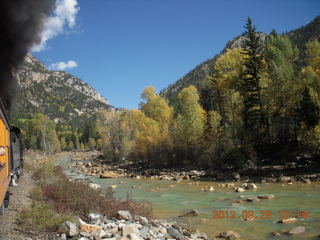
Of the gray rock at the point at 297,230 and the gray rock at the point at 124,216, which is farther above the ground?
the gray rock at the point at 124,216

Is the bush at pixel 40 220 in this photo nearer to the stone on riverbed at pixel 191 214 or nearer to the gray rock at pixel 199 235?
the gray rock at pixel 199 235

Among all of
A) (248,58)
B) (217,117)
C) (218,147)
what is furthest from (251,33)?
(218,147)

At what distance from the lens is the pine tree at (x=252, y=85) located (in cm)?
3181

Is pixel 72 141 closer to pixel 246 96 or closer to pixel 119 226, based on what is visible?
pixel 246 96

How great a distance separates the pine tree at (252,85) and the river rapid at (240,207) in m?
10.6

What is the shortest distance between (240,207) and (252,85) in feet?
66.4

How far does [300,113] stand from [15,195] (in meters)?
26.1

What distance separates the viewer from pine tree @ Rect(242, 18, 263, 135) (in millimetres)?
31812

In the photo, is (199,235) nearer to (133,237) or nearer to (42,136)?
(133,237)

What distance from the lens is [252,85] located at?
32.4 metres

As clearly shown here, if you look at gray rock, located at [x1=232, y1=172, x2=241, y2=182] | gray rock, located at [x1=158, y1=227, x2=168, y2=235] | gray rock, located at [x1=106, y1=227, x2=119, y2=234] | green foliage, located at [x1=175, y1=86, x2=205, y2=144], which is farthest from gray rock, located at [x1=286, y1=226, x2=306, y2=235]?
green foliage, located at [x1=175, y1=86, x2=205, y2=144]

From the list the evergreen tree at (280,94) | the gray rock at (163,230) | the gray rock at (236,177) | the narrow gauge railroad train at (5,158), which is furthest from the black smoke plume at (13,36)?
the evergreen tree at (280,94)

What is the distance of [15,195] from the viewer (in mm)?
12703
